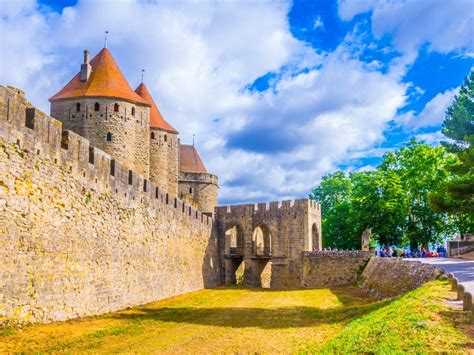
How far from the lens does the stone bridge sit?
37375mm

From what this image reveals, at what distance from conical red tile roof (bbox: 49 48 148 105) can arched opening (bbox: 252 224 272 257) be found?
15462 millimetres

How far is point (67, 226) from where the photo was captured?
14.6 m

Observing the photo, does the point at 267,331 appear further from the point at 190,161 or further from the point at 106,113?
the point at 190,161

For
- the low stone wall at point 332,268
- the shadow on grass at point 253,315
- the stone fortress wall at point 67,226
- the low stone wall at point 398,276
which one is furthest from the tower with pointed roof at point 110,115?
the low stone wall at point 398,276

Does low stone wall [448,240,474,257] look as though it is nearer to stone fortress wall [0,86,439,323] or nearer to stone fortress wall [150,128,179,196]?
stone fortress wall [0,86,439,323]

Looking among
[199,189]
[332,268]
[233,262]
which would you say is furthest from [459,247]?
[199,189]

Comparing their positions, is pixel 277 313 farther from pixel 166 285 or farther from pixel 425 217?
pixel 425 217

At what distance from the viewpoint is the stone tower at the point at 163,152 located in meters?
34.3

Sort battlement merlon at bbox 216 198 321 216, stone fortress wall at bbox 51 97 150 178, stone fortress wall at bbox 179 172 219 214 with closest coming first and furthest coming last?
stone fortress wall at bbox 51 97 150 178 < battlement merlon at bbox 216 198 321 216 < stone fortress wall at bbox 179 172 219 214

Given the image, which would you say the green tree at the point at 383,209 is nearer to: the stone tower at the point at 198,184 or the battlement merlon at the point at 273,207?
the battlement merlon at the point at 273,207

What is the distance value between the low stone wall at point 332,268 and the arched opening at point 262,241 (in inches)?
227

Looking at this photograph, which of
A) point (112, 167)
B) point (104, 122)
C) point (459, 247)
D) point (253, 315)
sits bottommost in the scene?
point (253, 315)

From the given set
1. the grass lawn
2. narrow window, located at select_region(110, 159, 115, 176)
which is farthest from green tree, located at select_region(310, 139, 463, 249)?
narrow window, located at select_region(110, 159, 115, 176)

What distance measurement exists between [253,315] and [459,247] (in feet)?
61.9
